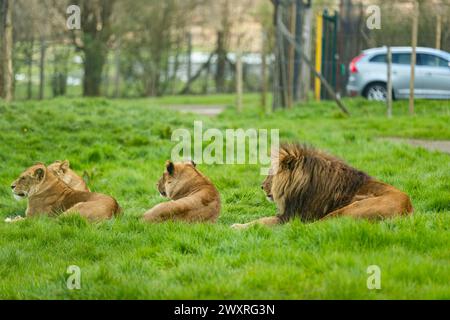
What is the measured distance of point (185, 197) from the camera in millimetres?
8938

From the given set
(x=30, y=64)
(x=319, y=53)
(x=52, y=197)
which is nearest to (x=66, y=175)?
(x=52, y=197)

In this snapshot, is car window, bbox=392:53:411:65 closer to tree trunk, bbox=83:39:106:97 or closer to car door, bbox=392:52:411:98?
car door, bbox=392:52:411:98

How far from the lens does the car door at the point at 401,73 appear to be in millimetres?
22984

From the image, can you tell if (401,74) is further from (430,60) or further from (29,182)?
(29,182)

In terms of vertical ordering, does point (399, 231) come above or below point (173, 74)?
below

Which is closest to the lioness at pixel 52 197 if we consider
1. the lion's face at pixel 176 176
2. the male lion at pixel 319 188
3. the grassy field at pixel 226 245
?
the grassy field at pixel 226 245

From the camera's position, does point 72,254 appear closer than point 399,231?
No

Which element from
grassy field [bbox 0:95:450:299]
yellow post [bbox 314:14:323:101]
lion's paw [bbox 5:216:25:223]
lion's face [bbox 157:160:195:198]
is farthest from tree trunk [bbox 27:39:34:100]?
lion's face [bbox 157:160:195:198]

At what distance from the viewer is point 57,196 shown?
9945 millimetres

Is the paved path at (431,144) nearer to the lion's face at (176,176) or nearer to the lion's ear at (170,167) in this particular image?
the lion's face at (176,176)

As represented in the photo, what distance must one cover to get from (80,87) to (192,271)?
29.9 m

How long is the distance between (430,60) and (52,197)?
15471 mm

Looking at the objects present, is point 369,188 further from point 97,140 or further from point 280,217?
point 97,140
